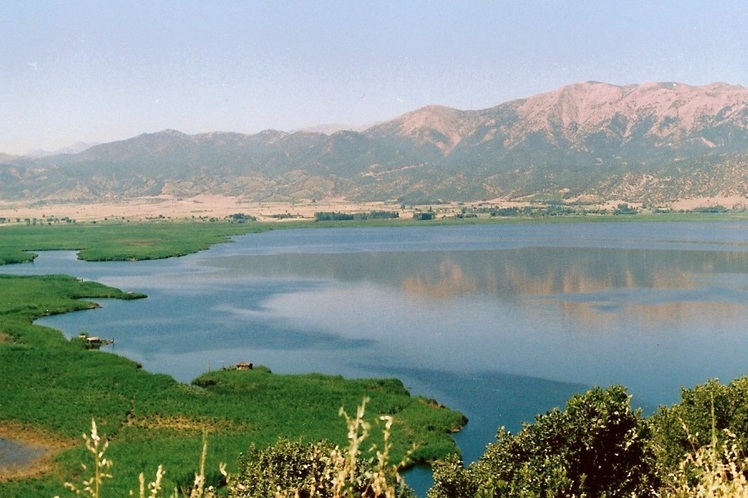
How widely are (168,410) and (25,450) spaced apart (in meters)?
9.26

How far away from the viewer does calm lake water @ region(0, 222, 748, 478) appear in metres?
56.2

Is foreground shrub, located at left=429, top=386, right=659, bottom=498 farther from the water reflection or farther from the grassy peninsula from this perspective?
the water reflection

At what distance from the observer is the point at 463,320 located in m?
78.7

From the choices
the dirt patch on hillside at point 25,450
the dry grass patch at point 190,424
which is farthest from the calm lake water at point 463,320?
the dirt patch on hillside at point 25,450

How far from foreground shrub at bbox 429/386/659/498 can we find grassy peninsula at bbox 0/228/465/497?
8608 millimetres

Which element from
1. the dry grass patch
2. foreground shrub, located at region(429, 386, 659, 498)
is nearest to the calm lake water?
the dry grass patch

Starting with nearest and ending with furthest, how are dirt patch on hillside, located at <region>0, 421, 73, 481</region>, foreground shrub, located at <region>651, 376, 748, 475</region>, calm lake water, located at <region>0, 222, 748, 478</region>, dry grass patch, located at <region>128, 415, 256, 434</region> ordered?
foreground shrub, located at <region>651, 376, 748, 475</region> → dirt patch on hillside, located at <region>0, 421, 73, 481</region> → dry grass patch, located at <region>128, 415, 256, 434</region> → calm lake water, located at <region>0, 222, 748, 478</region>

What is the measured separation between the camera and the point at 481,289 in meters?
100

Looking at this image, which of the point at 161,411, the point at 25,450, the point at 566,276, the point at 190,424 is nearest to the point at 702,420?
the point at 190,424

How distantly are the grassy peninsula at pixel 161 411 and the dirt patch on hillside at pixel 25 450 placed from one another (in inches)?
4.9

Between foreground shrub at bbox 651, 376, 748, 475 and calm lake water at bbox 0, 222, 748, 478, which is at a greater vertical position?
foreground shrub at bbox 651, 376, 748, 475

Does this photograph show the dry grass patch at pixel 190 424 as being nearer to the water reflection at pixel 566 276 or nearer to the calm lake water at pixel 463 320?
the calm lake water at pixel 463 320

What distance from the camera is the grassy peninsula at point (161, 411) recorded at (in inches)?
1483

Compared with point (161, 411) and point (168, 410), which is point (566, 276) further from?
point (161, 411)
